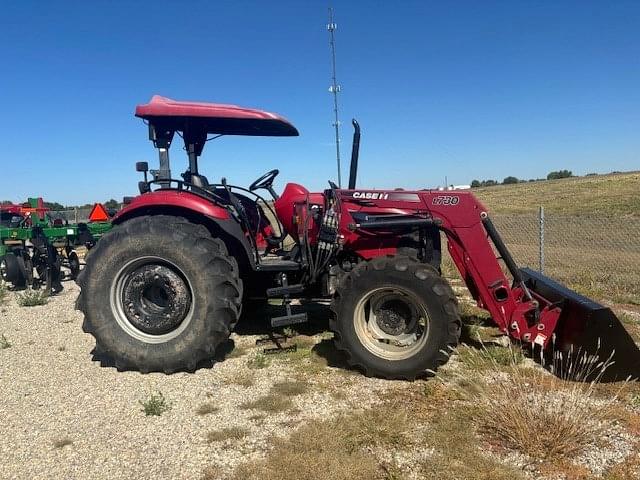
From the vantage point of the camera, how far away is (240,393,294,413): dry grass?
12.8 feet

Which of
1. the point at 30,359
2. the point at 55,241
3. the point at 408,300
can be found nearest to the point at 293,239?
the point at 408,300

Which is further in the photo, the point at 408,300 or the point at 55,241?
the point at 55,241

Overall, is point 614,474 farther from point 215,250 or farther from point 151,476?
point 215,250

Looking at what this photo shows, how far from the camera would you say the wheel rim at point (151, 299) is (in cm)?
478

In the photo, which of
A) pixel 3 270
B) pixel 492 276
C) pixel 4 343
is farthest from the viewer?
pixel 3 270

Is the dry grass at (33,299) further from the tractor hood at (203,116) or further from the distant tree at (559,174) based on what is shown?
the distant tree at (559,174)

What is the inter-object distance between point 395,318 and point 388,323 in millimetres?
79

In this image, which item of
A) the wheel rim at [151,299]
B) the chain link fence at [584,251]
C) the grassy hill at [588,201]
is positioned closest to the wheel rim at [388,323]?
the wheel rim at [151,299]

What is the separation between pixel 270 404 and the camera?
3.98 m

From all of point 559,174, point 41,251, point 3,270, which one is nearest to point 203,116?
point 41,251

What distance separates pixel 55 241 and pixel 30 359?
5446mm

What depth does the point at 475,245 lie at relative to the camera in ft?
15.5

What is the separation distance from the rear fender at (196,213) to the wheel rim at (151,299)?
534 millimetres

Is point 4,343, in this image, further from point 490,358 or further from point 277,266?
point 490,358
